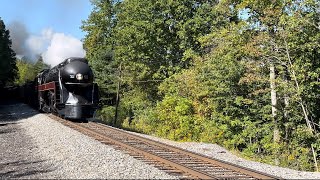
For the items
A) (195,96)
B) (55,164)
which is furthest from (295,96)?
(55,164)

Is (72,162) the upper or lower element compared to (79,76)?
lower

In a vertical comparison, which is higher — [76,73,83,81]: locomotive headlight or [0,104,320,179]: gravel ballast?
[76,73,83,81]: locomotive headlight

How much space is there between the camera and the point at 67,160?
9523mm

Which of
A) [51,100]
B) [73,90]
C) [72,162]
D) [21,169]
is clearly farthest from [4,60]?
[72,162]

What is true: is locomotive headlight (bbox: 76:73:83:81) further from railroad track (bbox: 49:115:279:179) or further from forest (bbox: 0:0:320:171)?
railroad track (bbox: 49:115:279:179)

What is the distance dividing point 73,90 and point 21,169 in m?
11.4

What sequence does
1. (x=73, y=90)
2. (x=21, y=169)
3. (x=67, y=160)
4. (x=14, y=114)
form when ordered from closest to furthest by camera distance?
1. (x=21, y=169)
2. (x=67, y=160)
3. (x=73, y=90)
4. (x=14, y=114)

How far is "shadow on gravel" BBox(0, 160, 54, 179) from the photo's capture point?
8.31 metres

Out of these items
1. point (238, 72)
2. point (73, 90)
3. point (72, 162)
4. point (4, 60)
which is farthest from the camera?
point (4, 60)

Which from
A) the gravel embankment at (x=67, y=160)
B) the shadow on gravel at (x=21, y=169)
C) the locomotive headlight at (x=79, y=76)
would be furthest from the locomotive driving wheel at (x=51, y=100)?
the shadow on gravel at (x=21, y=169)

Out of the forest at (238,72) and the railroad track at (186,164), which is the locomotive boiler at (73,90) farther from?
the railroad track at (186,164)

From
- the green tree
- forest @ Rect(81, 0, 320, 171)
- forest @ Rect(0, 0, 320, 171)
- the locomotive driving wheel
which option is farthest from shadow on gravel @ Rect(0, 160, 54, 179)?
the green tree

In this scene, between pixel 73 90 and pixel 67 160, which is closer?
pixel 67 160

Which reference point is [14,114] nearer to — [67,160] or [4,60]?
[67,160]
